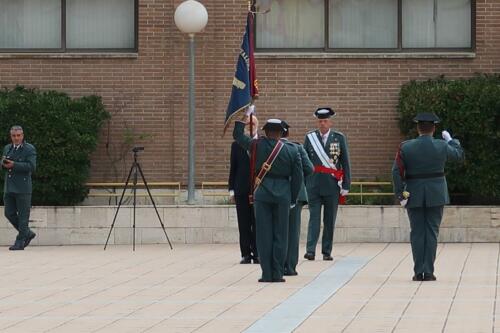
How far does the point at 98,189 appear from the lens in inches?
957

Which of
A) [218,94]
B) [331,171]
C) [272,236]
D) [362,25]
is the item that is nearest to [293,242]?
[272,236]

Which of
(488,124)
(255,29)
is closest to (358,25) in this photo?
(255,29)

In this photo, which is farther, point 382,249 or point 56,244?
point 56,244

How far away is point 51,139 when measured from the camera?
23.4 meters

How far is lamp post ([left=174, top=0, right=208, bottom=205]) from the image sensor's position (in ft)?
75.2

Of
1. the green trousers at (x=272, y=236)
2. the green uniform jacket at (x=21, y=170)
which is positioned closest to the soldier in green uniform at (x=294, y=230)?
the green trousers at (x=272, y=236)

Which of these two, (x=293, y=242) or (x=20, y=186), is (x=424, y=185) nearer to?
(x=293, y=242)

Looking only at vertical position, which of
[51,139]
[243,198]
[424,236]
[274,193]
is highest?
[51,139]

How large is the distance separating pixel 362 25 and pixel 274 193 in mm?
8918

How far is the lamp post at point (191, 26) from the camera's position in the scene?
2291 cm

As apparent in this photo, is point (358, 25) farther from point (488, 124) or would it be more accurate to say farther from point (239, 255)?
point (239, 255)

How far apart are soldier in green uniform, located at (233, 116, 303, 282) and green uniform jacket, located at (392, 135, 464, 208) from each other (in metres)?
1.17

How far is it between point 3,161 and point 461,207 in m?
6.93

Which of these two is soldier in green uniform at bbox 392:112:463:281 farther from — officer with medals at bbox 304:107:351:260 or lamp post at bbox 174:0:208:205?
lamp post at bbox 174:0:208:205
